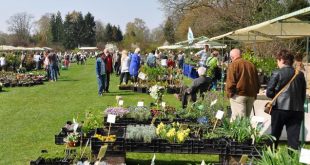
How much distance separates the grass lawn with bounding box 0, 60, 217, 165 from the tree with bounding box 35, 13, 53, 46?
75305 mm

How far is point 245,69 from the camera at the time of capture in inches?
255

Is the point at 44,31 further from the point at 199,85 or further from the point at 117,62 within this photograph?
the point at 199,85

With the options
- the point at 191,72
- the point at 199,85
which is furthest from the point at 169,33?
the point at 199,85

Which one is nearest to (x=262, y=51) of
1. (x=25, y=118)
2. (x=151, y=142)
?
(x=25, y=118)

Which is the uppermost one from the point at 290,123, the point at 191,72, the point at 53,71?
the point at 290,123

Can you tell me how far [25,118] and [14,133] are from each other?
183 cm

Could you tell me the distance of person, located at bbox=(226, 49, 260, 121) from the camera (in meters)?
6.46

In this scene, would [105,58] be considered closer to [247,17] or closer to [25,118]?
[25,118]

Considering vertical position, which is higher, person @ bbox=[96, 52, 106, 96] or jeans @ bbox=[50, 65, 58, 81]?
person @ bbox=[96, 52, 106, 96]

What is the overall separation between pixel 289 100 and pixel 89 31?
300 feet

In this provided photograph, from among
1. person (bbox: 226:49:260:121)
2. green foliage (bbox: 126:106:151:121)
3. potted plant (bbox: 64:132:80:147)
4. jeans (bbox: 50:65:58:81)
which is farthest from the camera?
jeans (bbox: 50:65:58:81)

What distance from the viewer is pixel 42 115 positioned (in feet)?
35.3

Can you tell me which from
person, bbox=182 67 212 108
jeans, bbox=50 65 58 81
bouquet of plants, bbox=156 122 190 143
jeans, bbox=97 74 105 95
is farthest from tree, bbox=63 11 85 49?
bouquet of plants, bbox=156 122 190 143

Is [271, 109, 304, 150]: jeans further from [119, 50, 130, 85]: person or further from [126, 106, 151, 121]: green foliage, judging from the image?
[119, 50, 130, 85]: person
